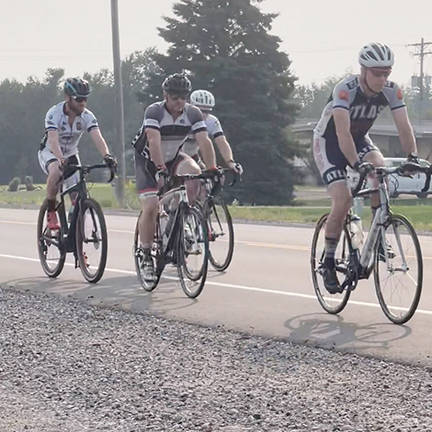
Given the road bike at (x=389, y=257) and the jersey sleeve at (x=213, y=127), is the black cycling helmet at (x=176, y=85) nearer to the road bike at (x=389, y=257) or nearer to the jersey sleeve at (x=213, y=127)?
the jersey sleeve at (x=213, y=127)

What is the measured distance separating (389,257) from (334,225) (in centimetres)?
63

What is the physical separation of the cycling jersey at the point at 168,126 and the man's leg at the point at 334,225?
2.04 metres

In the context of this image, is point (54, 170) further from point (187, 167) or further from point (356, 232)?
point (356, 232)

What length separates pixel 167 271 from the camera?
1120 cm

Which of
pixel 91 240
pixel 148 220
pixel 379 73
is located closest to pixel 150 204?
pixel 148 220

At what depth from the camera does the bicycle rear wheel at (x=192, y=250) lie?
886 centimetres

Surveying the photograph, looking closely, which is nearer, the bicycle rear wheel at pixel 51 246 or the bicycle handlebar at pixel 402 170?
the bicycle handlebar at pixel 402 170

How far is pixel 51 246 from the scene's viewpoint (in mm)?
10977

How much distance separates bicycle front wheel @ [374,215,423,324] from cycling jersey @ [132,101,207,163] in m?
2.64

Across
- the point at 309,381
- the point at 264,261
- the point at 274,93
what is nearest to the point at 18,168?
the point at 274,93

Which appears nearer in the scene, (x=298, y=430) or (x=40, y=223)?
(x=298, y=430)

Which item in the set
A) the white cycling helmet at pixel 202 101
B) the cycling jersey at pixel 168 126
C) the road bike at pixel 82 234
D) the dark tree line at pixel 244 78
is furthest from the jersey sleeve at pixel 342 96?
the dark tree line at pixel 244 78

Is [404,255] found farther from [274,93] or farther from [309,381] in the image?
[274,93]

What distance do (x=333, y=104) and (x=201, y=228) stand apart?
191cm
